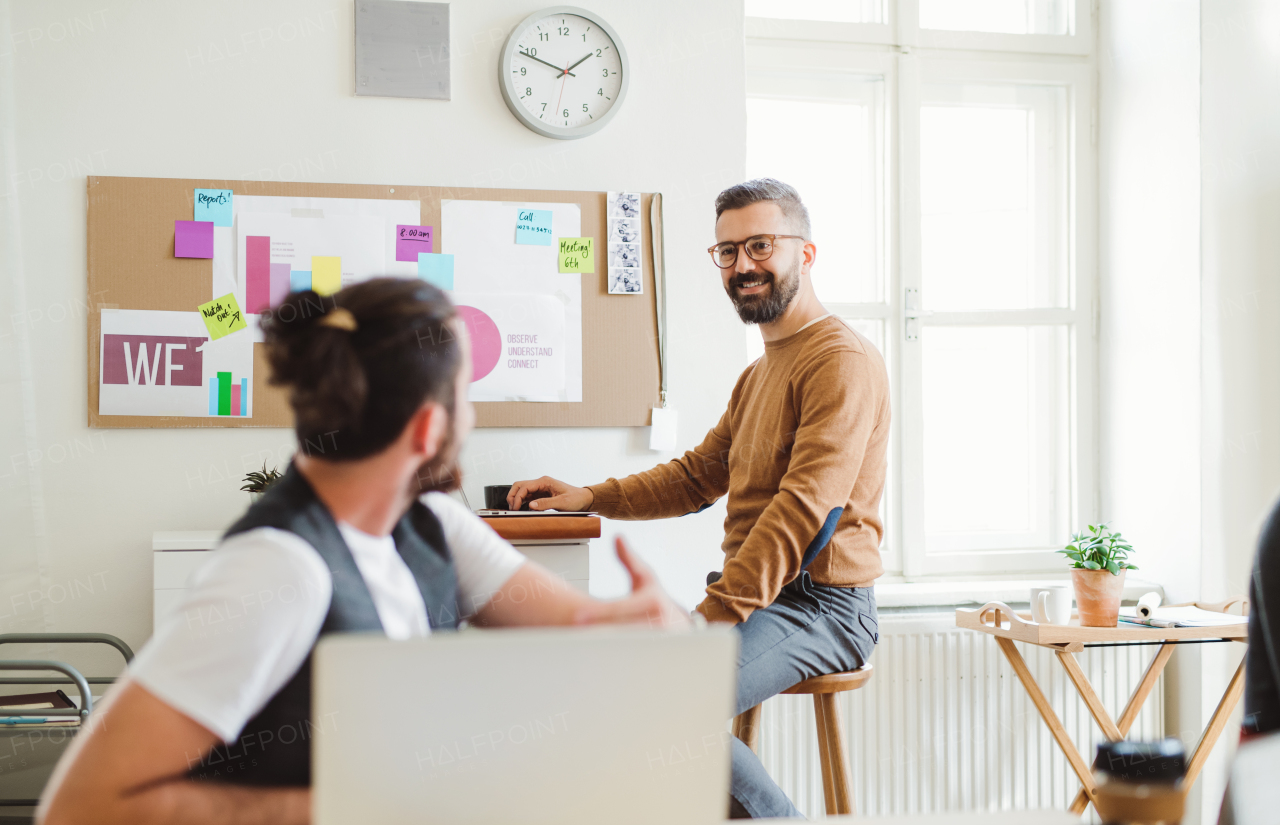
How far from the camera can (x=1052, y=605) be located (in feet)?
7.66

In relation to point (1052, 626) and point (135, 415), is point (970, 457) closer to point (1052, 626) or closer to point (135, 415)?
point (1052, 626)

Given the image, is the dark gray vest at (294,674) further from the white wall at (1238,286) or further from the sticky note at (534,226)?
the white wall at (1238,286)

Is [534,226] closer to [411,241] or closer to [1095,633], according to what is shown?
[411,241]

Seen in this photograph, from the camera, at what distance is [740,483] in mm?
2094

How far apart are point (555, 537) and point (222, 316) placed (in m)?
1.06

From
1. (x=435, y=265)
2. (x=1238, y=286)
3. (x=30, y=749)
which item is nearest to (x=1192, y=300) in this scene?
(x=1238, y=286)

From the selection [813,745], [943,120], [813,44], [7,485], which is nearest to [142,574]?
[7,485]

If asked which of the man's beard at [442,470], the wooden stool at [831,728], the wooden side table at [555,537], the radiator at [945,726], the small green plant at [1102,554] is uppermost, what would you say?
the man's beard at [442,470]

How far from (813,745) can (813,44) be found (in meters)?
2.05

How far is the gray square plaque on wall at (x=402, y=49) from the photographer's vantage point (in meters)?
2.52

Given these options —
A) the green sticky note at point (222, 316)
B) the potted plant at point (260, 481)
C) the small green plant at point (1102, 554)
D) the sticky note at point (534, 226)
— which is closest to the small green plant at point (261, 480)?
the potted plant at point (260, 481)

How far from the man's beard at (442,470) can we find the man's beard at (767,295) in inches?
46.9

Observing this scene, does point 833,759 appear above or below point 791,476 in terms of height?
below

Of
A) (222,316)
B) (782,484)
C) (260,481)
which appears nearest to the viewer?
(782,484)
